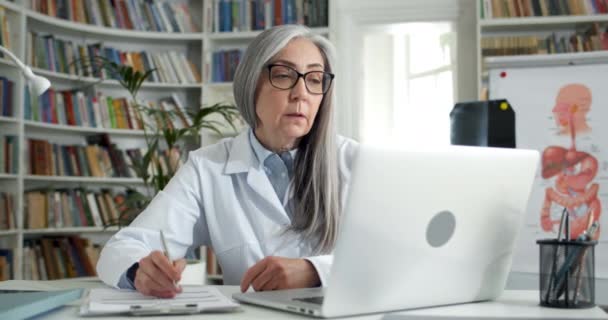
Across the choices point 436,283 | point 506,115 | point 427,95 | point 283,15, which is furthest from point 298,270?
point 427,95

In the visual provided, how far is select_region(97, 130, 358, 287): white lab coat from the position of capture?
1570 mm

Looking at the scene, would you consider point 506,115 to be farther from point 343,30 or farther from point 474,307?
point 343,30

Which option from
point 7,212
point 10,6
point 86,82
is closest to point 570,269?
point 7,212

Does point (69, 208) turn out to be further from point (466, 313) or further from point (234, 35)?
point (466, 313)

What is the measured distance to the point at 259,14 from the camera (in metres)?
4.45

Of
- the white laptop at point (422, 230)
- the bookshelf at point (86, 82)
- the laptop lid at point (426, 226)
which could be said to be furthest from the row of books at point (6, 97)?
the laptop lid at point (426, 226)

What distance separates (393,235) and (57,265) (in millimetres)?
3639

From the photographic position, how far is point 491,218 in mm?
1008

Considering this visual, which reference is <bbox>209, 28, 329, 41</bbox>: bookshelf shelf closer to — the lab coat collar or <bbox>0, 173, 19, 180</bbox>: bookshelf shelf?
<bbox>0, 173, 19, 180</bbox>: bookshelf shelf

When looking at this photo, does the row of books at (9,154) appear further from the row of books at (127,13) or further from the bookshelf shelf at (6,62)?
the row of books at (127,13)

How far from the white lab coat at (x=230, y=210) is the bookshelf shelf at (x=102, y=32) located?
2843 mm

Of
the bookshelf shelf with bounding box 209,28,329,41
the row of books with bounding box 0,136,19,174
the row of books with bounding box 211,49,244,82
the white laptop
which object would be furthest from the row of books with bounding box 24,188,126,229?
the white laptop

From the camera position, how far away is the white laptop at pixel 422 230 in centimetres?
86

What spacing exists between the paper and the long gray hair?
18.7 inches
